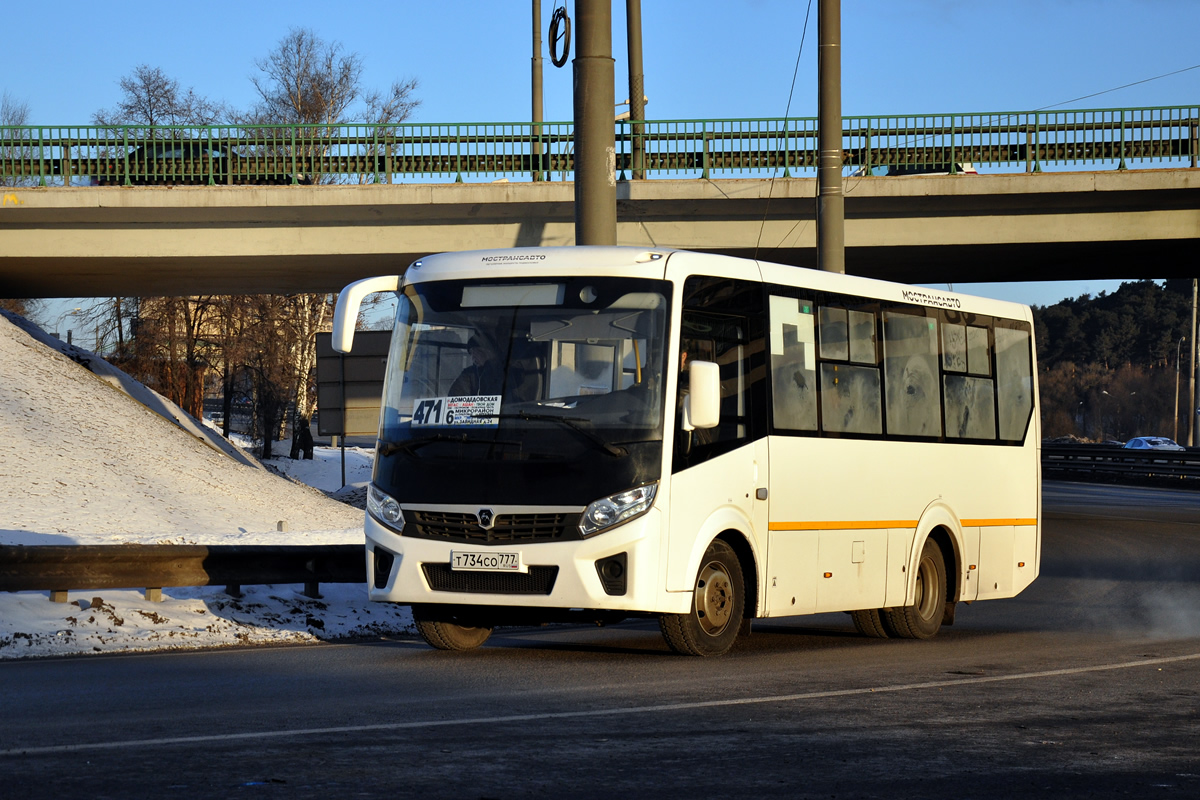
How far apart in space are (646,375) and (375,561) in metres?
2.31

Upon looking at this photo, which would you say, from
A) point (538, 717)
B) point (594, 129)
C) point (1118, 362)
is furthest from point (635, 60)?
point (1118, 362)

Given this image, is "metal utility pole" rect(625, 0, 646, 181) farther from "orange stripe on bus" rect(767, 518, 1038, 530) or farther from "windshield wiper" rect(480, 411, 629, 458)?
"windshield wiper" rect(480, 411, 629, 458)

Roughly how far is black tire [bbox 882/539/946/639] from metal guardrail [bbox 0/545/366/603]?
4.83 metres

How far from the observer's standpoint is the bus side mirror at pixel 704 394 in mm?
9859

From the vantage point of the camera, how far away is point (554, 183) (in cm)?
2772

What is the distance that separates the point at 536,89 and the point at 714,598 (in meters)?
25.2

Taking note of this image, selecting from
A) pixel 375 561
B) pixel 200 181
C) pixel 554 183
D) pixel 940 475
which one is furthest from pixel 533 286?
pixel 200 181

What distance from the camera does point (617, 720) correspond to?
23.9ft

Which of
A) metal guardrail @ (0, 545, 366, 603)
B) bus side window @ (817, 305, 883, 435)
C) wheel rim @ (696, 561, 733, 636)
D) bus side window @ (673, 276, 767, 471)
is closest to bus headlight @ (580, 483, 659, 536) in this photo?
bus side window @ (673, 276, 767, 471)

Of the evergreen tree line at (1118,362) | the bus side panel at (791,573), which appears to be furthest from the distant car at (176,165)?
the evergreen tree line at (1118,362)

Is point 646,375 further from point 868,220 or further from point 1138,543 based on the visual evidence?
point 868,220

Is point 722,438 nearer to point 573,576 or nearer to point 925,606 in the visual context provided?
point 573,576

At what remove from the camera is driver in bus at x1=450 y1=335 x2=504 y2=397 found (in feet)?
33.3

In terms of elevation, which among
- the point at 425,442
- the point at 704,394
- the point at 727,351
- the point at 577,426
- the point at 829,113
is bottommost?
the point at 425,442
